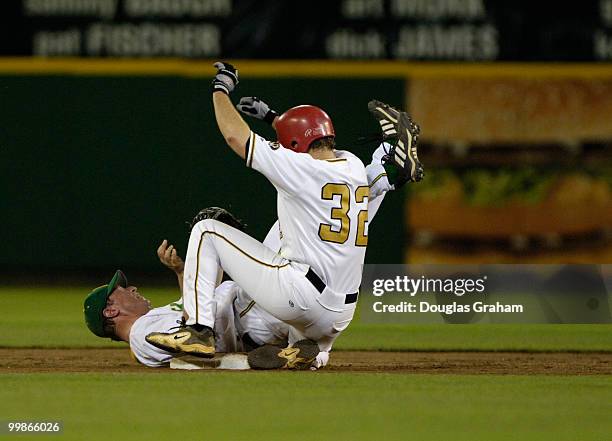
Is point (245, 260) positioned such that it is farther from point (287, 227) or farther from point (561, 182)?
point (561, 182)

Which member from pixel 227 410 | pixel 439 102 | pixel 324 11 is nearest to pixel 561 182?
pixel 439 102

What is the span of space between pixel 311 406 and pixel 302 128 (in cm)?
155

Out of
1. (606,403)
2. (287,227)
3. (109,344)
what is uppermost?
(287,227)

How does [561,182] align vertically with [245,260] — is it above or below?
below

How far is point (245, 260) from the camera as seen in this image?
5.60 meters

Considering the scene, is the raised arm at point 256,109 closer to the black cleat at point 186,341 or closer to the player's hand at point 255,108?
the player's hand at point 255,108

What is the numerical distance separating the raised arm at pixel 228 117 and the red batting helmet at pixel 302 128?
303 mm

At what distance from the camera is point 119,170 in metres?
10.5

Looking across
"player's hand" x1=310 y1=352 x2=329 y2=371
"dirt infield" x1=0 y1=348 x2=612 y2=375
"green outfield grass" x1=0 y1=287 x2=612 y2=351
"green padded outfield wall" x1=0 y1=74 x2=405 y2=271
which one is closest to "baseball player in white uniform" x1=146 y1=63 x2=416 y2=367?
"player's hand" x1=310 y1=352 x2=329 y2=371

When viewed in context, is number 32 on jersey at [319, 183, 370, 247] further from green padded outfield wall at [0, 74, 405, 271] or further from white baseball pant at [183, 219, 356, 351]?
green padded outfield wall at [0, 74, 405, 271]

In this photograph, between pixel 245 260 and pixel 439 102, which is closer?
pixel 245 260

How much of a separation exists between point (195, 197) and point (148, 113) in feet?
2.82

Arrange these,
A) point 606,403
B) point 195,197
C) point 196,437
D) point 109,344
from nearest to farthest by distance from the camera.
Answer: point 196,437
point 606,403
point 109,344
point 195,197

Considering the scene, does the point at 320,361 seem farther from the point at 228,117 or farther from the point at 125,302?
the point at 228,117
